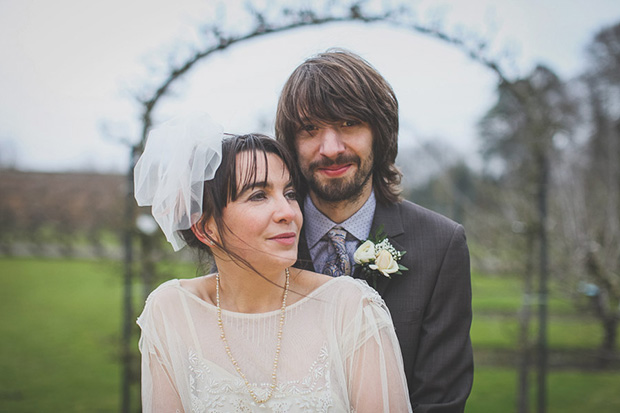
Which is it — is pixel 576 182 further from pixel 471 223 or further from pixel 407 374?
pixel 407 374

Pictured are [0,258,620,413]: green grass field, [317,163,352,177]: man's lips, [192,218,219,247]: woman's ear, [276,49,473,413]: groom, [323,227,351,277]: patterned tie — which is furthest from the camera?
[0,258,620,413]: green grass field

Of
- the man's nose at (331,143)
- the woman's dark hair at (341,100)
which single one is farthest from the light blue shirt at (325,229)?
the man's nose at (331,143)

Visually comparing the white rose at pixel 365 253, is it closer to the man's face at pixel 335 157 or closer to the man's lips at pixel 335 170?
the man's face at pixel 335 157

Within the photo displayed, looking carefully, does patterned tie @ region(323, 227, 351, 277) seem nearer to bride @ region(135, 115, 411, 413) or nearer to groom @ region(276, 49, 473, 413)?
groom @ region(276, 49, 473, 413)

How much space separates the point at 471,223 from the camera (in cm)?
720

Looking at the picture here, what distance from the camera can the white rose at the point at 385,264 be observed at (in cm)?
214

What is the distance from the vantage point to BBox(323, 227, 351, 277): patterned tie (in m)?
2.34

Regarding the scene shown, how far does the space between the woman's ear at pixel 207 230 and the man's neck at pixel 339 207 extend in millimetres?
581

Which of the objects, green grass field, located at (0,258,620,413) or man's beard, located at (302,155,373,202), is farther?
green grass field, located at (0,258,620,413)

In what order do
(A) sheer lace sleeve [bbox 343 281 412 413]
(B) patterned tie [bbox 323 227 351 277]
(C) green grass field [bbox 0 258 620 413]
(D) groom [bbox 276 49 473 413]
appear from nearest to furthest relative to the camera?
(A) sheer lace sleeve [bbox 343 281 412 413]
(D) groom [bbox 276 49 473 413]
(B) patterned tie [bbox 323 227 351 277]
(C) green grass field [bbox 0 258 620 413]

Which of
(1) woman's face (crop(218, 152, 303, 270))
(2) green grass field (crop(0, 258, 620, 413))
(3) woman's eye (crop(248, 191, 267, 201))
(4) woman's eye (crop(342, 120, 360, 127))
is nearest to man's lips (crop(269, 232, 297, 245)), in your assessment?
(1) woman's face (crop(218, 152, 303, 270))

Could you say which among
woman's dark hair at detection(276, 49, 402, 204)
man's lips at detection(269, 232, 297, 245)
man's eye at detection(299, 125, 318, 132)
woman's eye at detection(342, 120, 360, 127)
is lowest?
man's lips at detection(269, 232, 297, 245)

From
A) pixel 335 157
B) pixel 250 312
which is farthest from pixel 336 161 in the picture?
pixel 250 312

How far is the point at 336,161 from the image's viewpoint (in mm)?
2211
